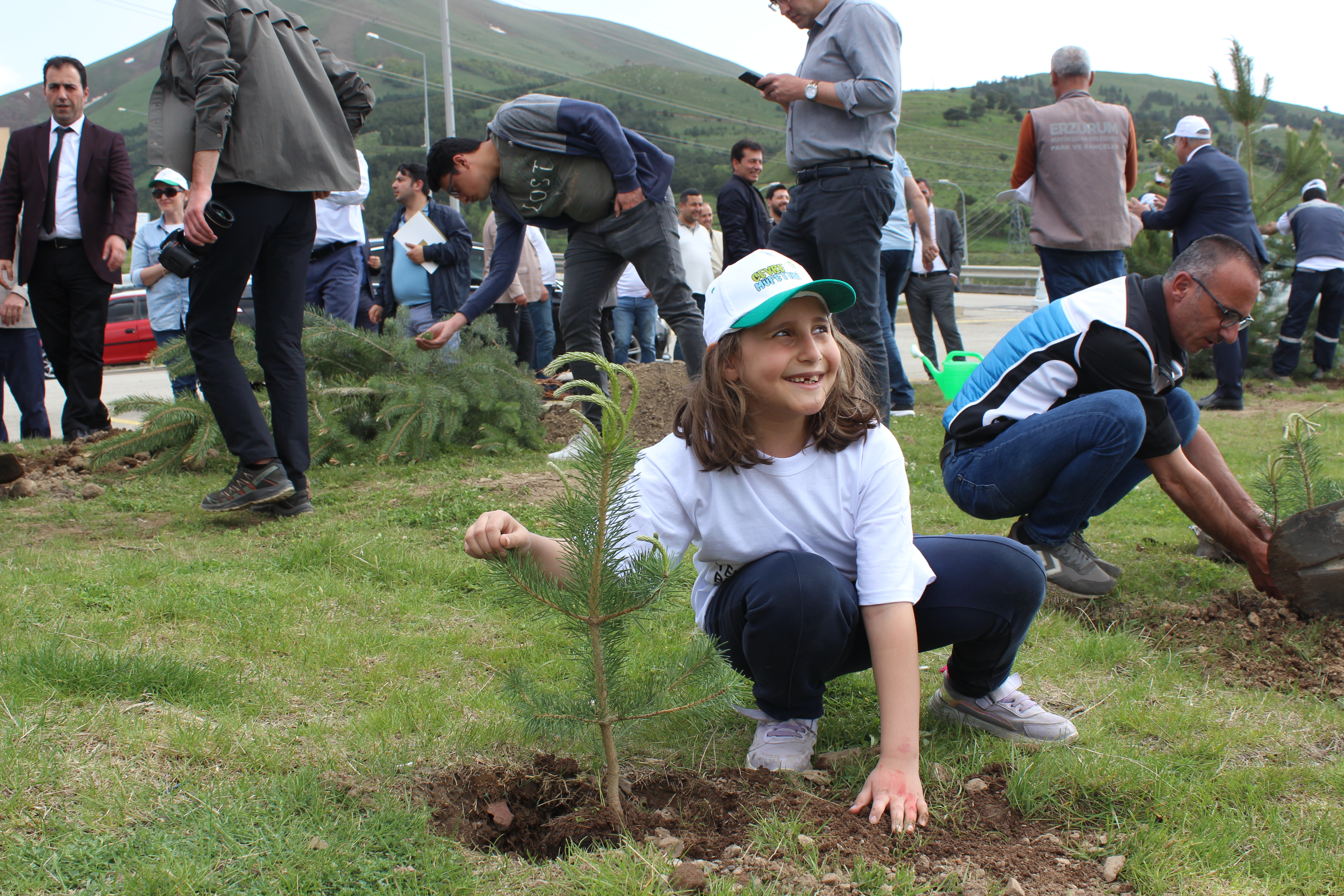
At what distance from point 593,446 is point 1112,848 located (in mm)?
1199

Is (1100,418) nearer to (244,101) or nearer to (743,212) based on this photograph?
(244,101)

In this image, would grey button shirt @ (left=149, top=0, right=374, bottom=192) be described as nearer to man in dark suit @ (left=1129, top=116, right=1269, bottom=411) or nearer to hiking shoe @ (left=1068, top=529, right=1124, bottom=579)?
hiking shoe @ (left=1068, top=529, right=1124, bottom=579)

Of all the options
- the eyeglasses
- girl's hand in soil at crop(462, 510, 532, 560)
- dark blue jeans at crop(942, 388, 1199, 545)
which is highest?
the eyeglasses

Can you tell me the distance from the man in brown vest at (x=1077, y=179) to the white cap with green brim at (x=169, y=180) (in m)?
5.45

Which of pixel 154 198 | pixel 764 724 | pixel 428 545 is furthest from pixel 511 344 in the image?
pixel 764 724

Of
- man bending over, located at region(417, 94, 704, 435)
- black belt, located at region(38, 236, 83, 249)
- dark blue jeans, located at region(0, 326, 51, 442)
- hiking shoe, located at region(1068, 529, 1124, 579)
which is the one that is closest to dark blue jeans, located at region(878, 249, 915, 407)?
man bending over, located at region(417, 94, 704, 435)

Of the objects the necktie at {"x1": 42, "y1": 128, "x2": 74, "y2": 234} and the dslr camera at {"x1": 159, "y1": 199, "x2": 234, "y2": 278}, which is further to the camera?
the necktie at {"x1": 42, "y1": 128, "x2": 74, "y2": 234}

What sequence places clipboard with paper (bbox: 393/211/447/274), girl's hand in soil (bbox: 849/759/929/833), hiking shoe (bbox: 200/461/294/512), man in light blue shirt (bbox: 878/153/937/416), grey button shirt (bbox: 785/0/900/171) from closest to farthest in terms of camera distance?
girl's hand in soil (bbox: 849/759/929/833), hiking shoe (bbox: 200/461/294/512), grey button shirt (bbox: 785/0/900/171), man in light blue shirt (bbox: 878/153/937/416), clipboard with paper (bbox: 393/211/447/274)

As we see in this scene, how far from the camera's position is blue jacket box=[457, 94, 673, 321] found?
181 inches

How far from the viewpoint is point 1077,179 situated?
17.1 ft

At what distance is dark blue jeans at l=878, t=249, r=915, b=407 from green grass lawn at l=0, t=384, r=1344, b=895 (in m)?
3.15

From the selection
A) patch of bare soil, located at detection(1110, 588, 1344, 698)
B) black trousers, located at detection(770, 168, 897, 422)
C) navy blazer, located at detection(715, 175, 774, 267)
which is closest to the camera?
patch of bare soil, located at detection(1110, 588, 1344, 698)

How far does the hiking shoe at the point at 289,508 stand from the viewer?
13.8 feet

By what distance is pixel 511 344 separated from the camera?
27.8ft
